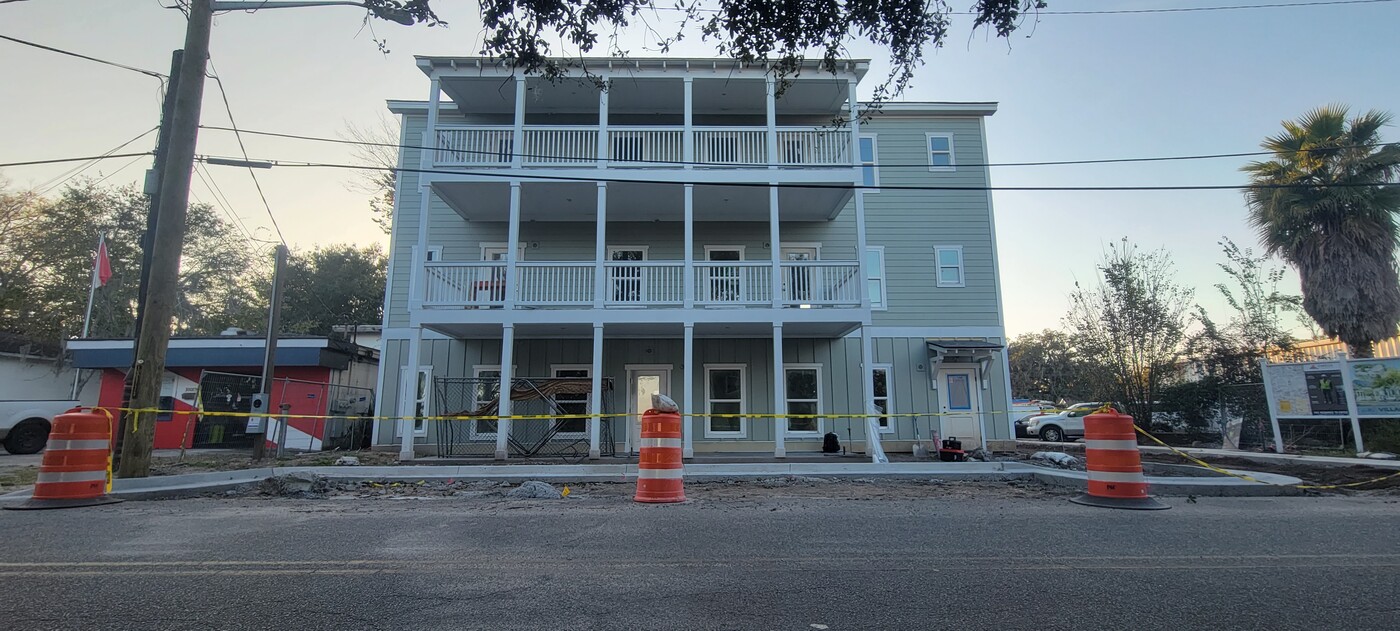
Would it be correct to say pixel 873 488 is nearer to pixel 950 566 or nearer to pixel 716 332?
A: pixel 950 566

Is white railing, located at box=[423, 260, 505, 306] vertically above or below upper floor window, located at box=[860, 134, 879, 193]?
below

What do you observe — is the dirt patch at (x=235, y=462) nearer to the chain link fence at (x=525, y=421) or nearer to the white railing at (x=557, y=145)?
the chain link fence at (x=525, y=421)

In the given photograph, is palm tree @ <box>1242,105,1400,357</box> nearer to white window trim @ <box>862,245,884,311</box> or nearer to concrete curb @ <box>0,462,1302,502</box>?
white window trim @ <box>862,245,884,311</box>

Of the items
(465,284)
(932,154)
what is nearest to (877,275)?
(932,154)

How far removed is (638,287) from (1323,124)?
18.1m

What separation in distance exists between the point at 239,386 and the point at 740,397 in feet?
44.5

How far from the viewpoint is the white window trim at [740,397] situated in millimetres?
16562

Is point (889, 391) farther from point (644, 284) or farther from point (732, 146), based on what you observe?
point (732, 146)

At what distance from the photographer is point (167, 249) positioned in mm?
9227

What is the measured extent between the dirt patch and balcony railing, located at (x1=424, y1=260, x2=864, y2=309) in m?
3.65

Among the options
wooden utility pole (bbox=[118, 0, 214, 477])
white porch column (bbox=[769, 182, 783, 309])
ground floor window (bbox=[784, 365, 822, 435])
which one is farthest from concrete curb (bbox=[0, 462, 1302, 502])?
ground floor window (bbox=[784, 365, 822, 435])

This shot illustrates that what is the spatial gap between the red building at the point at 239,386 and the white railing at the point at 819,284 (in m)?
12.2

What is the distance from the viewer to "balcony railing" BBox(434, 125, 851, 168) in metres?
15.1

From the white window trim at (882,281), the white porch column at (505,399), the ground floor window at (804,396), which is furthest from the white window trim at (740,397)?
the white porch column at (505,399)
